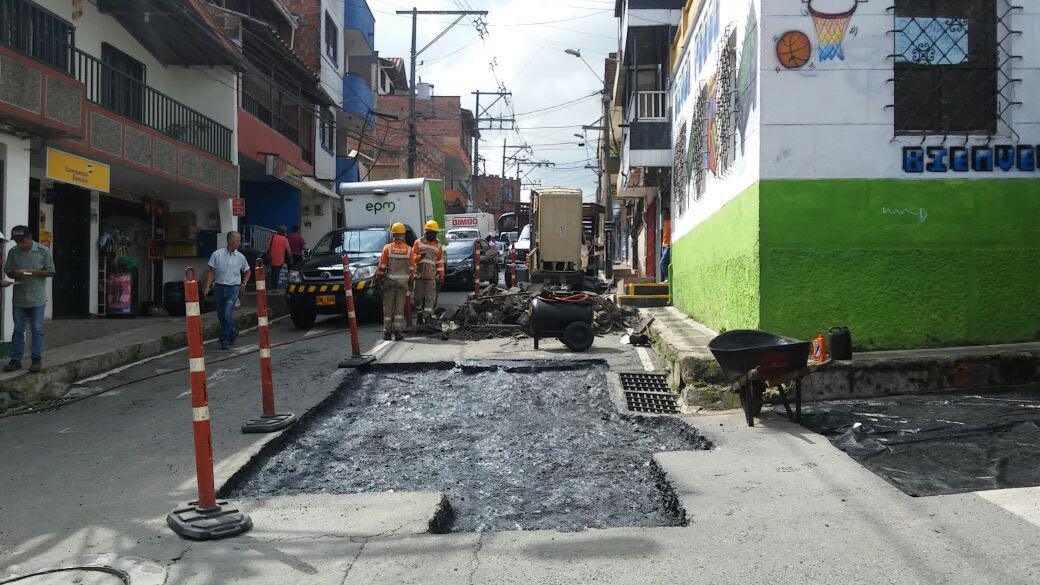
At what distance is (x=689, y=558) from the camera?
399 centimetres

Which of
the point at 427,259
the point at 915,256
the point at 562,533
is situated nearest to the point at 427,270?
the point at 427,259

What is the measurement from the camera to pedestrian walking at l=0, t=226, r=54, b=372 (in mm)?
9031

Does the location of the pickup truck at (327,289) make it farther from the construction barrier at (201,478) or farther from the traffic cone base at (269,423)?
the construction barrier at (201,478)

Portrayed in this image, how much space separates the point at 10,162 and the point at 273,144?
44.8ft

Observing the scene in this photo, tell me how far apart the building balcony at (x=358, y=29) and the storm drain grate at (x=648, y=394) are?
28.1 meters

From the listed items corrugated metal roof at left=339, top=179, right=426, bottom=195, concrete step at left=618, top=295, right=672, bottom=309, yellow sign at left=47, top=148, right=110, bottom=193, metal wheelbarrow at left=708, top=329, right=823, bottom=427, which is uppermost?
corrugated metal roof at left=339, top=179, right=426, bottom=195

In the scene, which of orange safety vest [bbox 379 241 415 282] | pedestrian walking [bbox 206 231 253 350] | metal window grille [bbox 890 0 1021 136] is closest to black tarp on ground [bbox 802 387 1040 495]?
metal window grille [bbox 890 0 1021 136]

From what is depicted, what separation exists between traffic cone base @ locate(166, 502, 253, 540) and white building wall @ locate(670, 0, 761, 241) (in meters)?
5.89

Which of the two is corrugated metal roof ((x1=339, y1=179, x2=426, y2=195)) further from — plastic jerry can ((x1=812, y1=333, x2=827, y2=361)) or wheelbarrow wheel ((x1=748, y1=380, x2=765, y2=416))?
plastic jerry can ((x1=812, y1=333, x2=827, y2=361))

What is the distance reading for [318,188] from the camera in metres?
28.0

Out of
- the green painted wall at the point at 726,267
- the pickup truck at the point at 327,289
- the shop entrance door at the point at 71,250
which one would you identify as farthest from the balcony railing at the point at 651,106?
the shop entrance door at the point at 71,250

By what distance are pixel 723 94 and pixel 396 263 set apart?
5493 mm

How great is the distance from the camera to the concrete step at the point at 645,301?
55.8 ft

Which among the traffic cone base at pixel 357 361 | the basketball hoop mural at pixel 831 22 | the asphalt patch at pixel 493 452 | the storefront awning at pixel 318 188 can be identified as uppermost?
the storefront awning at pixel 318 188
